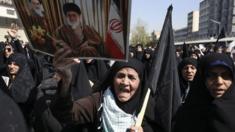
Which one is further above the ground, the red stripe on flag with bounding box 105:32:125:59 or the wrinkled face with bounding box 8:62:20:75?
the red stripe on flag with bounding box 105:32:125:59

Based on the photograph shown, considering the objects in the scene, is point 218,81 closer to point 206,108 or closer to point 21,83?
point 206,108

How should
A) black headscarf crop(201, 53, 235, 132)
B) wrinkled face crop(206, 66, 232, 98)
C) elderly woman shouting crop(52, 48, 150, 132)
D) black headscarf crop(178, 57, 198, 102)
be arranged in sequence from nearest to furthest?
1. black headscarf crop(201, 53, 235, 132)
2. wrinkled face crop(206, 66, 232, 98)
3. elderly woman shouting crop(52, 48, 150, 132)
4. black headscarf crop(178, 57, 198, 102)

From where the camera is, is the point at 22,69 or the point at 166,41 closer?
the point at 166,41

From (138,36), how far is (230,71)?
105m

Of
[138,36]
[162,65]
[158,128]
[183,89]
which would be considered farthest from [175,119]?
[138,36]

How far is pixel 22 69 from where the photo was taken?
562 centimetres

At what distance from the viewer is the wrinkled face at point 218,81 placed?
311 centimetres

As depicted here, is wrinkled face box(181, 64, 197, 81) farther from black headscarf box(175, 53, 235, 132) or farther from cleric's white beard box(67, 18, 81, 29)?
cleric's white beard box(67, 18, 81, 29)

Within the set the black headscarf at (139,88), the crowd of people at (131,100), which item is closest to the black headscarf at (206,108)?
the crowd of people at (131,100)

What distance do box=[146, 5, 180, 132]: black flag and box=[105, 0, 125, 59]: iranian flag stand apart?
0.75m

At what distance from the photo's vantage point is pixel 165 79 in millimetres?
3605

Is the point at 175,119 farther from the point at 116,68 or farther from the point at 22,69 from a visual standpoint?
the point at 22,69

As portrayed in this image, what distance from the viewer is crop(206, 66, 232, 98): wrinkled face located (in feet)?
10.2

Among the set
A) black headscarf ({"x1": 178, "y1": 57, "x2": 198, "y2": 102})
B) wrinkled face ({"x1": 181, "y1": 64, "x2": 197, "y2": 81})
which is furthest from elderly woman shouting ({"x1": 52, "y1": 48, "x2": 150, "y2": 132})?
wrinkled face ({"x1": 181, "y1": 64, "x2": 197, "y2": 81})
